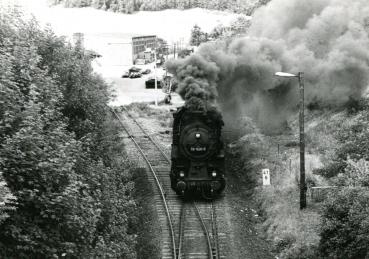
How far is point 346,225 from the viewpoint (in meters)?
13.8

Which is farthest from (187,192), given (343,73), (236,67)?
(343,73)

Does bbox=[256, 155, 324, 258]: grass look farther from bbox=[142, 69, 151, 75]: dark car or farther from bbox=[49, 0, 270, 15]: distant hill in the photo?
bbox=[49, 0, 270, 15]: distant hill

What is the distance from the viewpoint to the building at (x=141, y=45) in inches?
2774

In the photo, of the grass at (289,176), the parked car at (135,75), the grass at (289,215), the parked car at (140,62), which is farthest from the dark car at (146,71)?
the grass at (289,215)

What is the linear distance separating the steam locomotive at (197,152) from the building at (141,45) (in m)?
51.7

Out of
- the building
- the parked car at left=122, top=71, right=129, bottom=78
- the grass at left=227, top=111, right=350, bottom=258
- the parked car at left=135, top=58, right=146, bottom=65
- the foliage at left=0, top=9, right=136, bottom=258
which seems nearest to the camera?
the foliage at left=0, top=9, right=136, bottom=258

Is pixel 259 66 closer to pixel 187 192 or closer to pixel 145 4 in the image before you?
pixel 187 192

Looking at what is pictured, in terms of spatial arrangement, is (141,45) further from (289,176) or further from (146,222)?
(146,222)

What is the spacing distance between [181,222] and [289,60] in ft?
45.3

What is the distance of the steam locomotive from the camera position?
18984mm

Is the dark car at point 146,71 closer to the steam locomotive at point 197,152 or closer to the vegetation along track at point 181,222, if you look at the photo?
the vegetation along track at point 181,222

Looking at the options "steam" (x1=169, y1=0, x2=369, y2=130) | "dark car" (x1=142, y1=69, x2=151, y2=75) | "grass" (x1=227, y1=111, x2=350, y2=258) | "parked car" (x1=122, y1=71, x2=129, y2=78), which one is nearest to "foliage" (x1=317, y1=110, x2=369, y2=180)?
"grass" (x1=227, y1=111, x2=350, y2=258)

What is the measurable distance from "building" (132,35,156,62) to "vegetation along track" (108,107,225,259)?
45.7m

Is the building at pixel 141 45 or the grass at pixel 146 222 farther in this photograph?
the building at pixel 141 45
